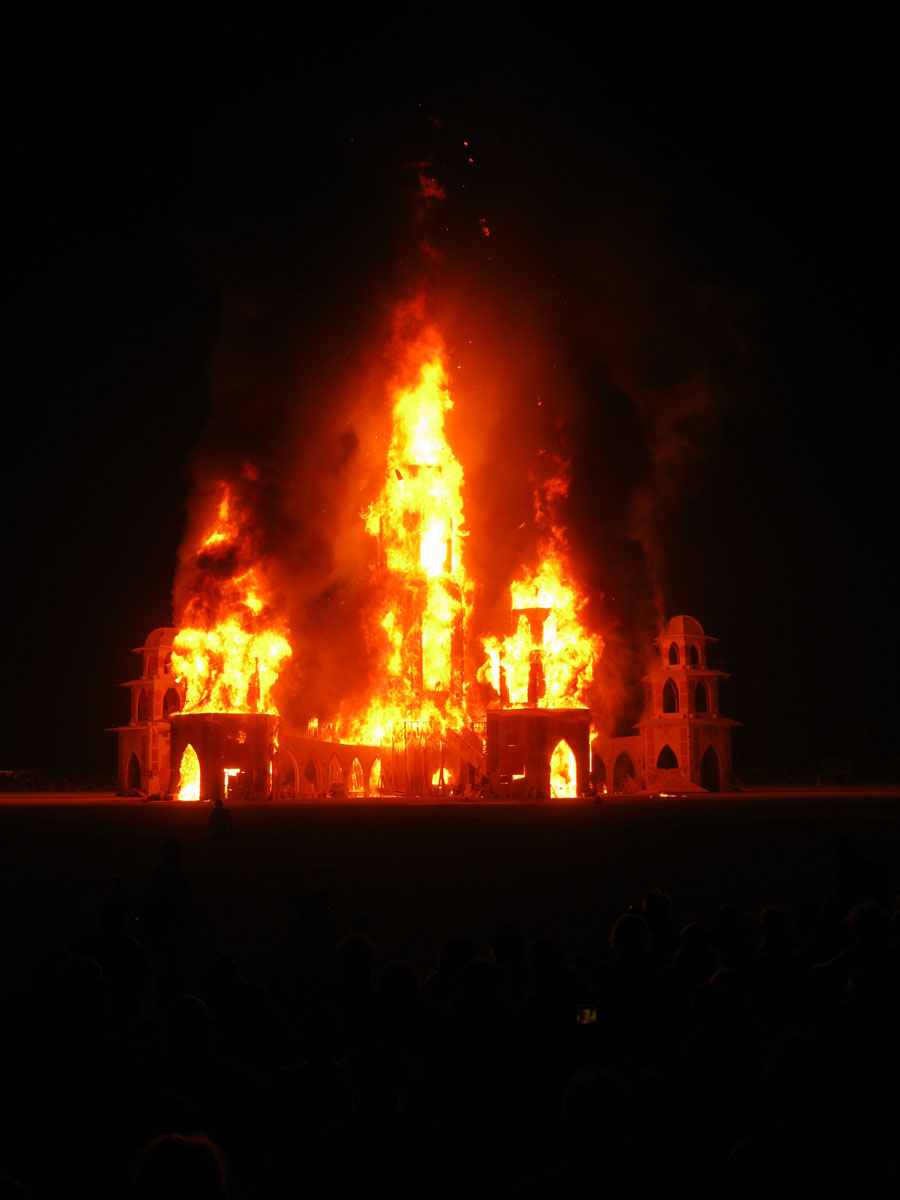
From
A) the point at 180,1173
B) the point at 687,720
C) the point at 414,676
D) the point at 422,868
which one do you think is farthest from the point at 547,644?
the point at 180,1173

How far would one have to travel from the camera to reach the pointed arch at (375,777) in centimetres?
5794

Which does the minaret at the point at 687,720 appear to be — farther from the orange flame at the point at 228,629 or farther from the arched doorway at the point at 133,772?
the arched doorway at the point at 133,772

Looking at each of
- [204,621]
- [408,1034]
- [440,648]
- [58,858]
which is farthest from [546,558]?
[408,1034]

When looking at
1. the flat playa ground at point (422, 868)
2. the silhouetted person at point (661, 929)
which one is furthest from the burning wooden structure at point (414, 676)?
the silhouetted person at point (661, 929)

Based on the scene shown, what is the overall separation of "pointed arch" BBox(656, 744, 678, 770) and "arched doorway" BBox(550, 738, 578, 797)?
13.7m

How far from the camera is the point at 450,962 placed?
745cm

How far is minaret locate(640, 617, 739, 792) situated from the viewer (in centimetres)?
6188

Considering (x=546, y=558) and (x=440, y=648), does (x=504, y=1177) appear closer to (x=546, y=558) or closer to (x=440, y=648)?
(x=546, y=558)

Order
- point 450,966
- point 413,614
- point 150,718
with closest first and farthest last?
point 450,966 → point 413,614 → point 150,718

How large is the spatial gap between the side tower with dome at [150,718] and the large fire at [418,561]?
440 inches

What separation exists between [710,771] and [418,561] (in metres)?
20.4

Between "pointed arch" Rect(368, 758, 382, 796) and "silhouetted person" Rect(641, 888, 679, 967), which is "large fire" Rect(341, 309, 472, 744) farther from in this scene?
"silhouetted person" Rect(641, 888, 679, 967)

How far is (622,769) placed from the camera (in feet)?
221

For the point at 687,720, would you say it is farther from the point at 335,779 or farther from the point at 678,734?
the point at 335,779
